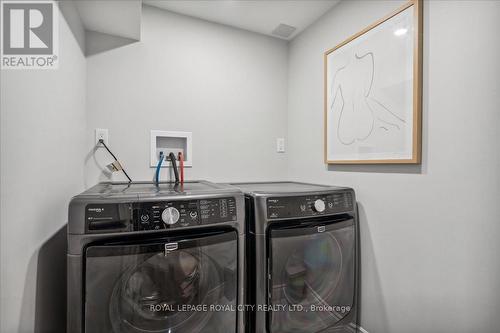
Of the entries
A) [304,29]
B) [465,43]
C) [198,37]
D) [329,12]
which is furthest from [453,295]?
[198,37]

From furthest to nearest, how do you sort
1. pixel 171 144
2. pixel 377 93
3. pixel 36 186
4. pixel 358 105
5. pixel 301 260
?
pixel 171 144
pixel 358 105
pixel 377 93
pixel 301 260
pixel 36 186

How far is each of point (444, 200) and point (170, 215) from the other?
3.92ft

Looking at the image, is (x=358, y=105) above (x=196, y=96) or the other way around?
the other way around

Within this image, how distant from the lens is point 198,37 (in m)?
1.89

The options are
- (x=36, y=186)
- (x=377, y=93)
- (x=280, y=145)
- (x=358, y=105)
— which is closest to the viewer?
(x=36, y=186)

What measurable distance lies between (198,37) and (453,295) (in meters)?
2.16

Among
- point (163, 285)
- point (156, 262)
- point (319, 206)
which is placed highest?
point (319, 206)

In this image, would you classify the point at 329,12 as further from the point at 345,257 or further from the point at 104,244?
the point at 104,244

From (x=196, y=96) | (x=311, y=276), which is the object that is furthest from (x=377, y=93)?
(x=196, y=96)

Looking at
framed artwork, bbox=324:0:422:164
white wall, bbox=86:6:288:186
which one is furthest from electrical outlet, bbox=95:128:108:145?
framed artwork, bbox=324:0:422:164

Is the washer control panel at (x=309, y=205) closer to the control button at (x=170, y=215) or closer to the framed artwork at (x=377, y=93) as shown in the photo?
the framed artwork at (x=377, y=93)

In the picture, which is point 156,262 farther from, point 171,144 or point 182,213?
point 171,144

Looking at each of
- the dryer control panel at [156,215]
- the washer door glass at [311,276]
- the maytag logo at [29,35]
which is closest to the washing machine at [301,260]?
the washer door glass at [311,276]

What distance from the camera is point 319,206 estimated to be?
132cm
